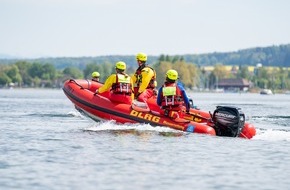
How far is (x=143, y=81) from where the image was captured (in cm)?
2531

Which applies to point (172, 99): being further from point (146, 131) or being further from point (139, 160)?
point (139, 160)

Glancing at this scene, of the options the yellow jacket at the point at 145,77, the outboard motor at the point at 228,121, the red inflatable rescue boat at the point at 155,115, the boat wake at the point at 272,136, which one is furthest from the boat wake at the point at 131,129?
the boat wake at the point at 272,136

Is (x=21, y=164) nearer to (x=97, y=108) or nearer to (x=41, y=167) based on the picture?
(x=41, y=167)

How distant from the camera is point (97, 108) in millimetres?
24500

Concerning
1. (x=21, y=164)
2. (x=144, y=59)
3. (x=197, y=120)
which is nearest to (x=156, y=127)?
(x=197, y=120)

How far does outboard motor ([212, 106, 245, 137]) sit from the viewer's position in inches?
854

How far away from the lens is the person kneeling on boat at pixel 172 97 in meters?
22.8

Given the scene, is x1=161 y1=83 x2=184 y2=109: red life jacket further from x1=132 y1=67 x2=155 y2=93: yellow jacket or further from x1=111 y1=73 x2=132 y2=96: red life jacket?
x1=132 y1=67 x2=155 y2=93: yellow jacket

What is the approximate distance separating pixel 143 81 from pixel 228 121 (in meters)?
4.33

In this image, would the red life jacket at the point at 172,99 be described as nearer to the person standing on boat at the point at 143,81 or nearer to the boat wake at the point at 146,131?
the boat wake at the point at 146,131

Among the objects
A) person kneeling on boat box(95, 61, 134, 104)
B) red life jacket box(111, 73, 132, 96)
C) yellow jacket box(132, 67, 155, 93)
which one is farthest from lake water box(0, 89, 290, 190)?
yellow jacket box(132, 67, 155, 93)

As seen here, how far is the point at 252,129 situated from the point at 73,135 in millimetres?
5138

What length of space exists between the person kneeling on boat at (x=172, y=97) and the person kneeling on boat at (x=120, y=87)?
1426mm

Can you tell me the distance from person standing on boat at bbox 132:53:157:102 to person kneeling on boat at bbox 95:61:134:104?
1.02 metres
